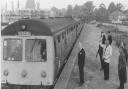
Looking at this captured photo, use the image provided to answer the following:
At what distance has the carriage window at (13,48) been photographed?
8945 millimetres

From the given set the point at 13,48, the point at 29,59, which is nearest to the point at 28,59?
the point at 29,59

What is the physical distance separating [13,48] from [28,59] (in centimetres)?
60

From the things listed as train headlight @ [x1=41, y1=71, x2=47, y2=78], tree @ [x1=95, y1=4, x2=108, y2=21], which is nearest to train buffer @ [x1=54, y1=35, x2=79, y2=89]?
train headlight @ [x1=41, y1=71, x2=47, y2=78]

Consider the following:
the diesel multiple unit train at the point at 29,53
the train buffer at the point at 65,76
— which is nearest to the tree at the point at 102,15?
the train buffer at the point at 65,76

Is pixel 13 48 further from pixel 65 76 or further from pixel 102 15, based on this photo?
pixel 102 15

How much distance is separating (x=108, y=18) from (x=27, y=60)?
127 meters

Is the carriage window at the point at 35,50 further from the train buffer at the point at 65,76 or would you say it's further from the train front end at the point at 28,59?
the train buffer at the point at 65,76

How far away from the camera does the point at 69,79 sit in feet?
36.6

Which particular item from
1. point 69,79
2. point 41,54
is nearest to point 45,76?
point 41,54

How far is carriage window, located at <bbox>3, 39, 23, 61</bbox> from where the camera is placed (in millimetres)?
8945

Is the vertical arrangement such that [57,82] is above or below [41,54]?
below

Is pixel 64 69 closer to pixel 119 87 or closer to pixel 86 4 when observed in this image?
pixel 119 87

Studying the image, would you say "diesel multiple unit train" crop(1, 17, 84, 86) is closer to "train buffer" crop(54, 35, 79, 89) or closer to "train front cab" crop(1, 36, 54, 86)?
"train front cab" crop(1, 36, 54, 86)

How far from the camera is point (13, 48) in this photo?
8945mm
